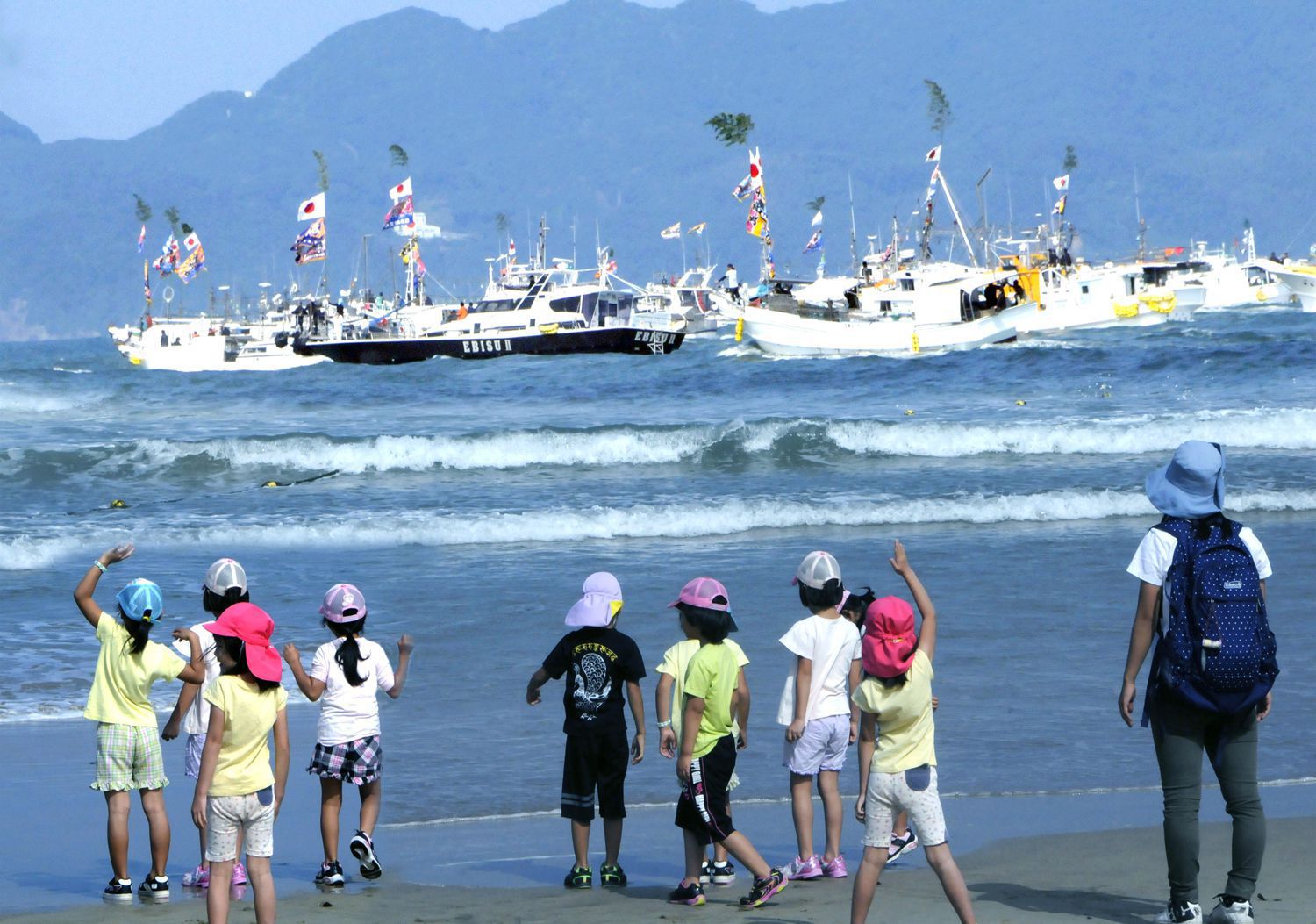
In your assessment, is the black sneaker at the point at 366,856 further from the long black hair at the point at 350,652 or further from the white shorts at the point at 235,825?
the white shorts at the point at 235,825

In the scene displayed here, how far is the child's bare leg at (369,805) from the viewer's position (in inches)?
239

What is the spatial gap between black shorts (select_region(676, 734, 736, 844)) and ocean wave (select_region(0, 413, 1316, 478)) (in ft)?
57.3

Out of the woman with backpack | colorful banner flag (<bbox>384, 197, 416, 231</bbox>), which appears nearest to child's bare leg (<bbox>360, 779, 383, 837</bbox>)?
the woman with backpack

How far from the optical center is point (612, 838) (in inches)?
233

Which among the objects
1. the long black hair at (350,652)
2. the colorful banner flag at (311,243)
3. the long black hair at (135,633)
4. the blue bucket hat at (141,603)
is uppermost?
the colorful banner flag at (311,243)

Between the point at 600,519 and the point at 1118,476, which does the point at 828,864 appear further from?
the point at 1118,476

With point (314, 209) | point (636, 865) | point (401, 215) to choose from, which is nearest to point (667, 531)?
point (636, 865)

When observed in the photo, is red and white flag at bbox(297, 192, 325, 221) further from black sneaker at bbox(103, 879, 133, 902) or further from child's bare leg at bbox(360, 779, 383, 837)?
black sneaker at bbox(103, 879, 133, 902)

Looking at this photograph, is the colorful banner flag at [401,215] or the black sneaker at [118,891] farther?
the colorful banner flag at [401,215]

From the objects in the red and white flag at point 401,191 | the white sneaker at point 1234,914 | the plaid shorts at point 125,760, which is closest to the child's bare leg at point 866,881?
the white sneaker at point 1234,914

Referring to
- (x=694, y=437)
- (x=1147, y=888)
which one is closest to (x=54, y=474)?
(x=694, y=437)

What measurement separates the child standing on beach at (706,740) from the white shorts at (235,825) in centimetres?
144

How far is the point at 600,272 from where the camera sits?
187 ft

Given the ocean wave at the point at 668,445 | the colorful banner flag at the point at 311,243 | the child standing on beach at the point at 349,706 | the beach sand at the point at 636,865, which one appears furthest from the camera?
the colorful banner flag at the point at 311,243
